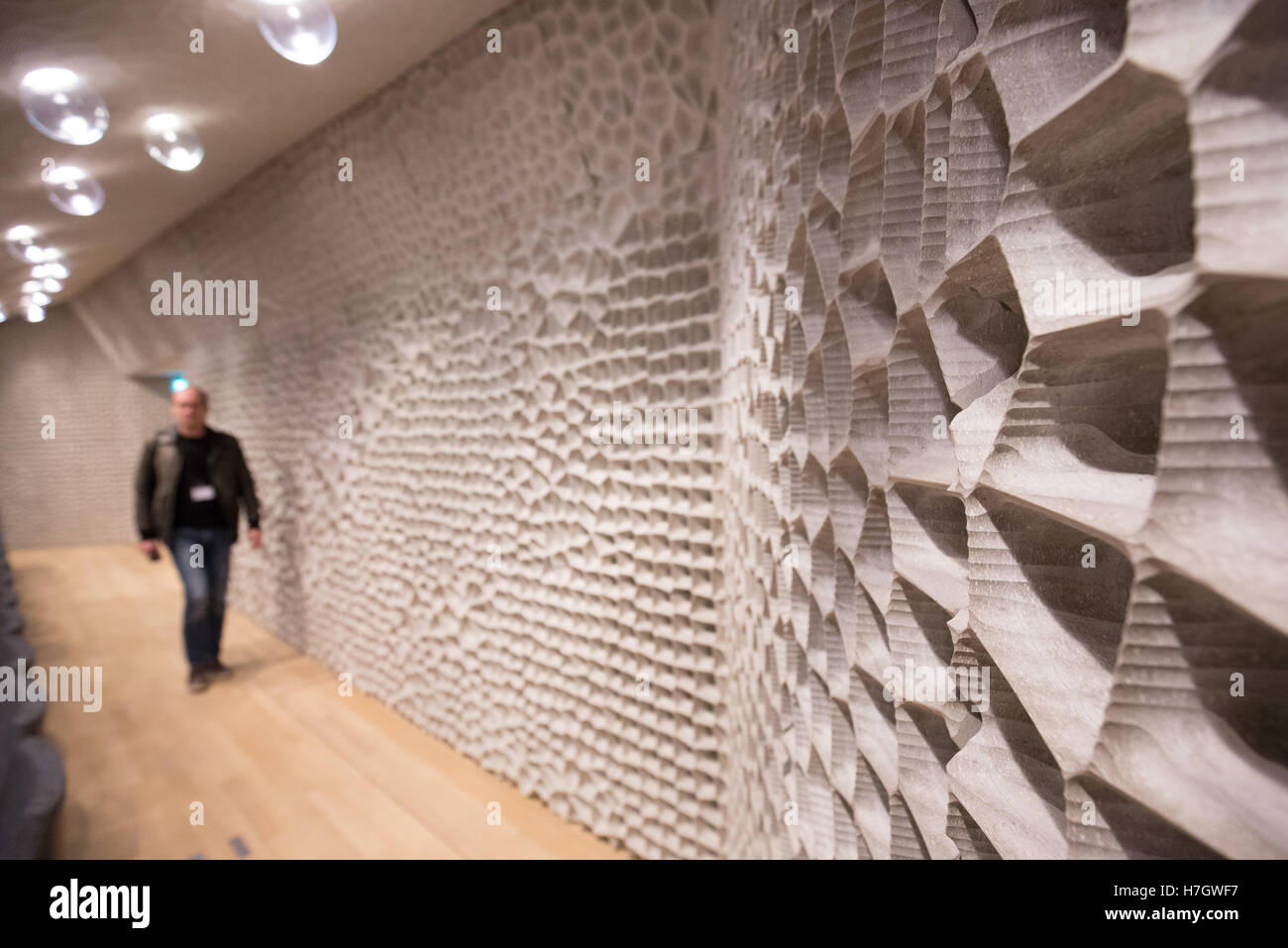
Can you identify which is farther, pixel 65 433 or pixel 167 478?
pixel 65 433

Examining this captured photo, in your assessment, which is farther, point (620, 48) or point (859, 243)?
point (620, 48)

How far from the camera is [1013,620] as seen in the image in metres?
0.52

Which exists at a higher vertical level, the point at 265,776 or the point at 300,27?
the point at 300,27

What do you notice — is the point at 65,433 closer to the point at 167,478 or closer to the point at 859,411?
the point at 167,478

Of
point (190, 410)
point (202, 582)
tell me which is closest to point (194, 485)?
point (190, 410)

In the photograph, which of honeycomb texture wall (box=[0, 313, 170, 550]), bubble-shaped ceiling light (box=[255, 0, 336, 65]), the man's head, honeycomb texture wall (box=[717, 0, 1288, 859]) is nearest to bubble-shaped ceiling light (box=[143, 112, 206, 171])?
bubble-shaped ceiling light (box=[255, 0, 336, 65])

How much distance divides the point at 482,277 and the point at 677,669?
1487mm

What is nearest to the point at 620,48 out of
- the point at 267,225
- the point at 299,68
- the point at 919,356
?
the point at 299,68

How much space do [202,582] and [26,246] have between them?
6.25ft

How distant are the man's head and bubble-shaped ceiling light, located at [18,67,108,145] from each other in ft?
5.57

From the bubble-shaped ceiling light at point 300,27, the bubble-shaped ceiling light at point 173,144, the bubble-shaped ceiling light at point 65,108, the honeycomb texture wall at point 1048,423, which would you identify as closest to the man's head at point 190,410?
the bubble-shaped ceiling light at point 173,144

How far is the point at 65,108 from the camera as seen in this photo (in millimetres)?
1703

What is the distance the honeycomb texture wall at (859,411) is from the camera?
14.9 inches
